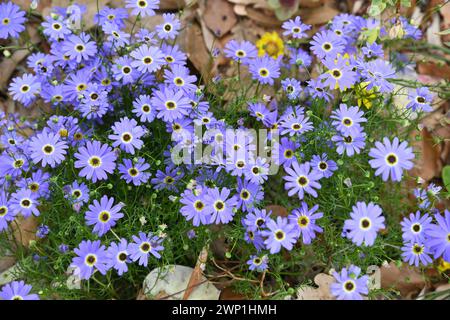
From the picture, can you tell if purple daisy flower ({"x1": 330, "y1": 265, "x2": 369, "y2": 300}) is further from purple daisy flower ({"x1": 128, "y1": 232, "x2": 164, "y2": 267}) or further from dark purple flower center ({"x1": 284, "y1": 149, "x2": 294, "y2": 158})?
purple daisy flower ({"x1": 128, "y1": 232, "x2": 164, "y2": 267})

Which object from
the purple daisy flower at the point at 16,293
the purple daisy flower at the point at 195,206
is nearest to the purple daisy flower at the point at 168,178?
the purple daisy flower at the point at 195,206

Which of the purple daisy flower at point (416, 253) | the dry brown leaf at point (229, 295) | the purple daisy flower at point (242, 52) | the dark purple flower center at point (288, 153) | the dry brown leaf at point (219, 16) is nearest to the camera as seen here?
the purple daisy flower at point (416, 253)

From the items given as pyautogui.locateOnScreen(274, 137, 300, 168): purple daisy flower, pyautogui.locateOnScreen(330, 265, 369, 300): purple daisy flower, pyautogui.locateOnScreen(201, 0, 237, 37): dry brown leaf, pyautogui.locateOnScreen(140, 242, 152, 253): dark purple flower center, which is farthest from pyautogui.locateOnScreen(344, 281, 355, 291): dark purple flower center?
pyautogui.locateOnScreen(201, 0, 237, 37): dry brown leaf

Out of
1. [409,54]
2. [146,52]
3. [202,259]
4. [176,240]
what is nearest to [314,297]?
[202,259]

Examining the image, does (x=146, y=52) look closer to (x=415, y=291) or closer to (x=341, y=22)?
(x=341, y=22)

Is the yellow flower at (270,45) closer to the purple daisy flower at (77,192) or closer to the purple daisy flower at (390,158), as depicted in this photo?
the purple daisy flower at (390,158)
